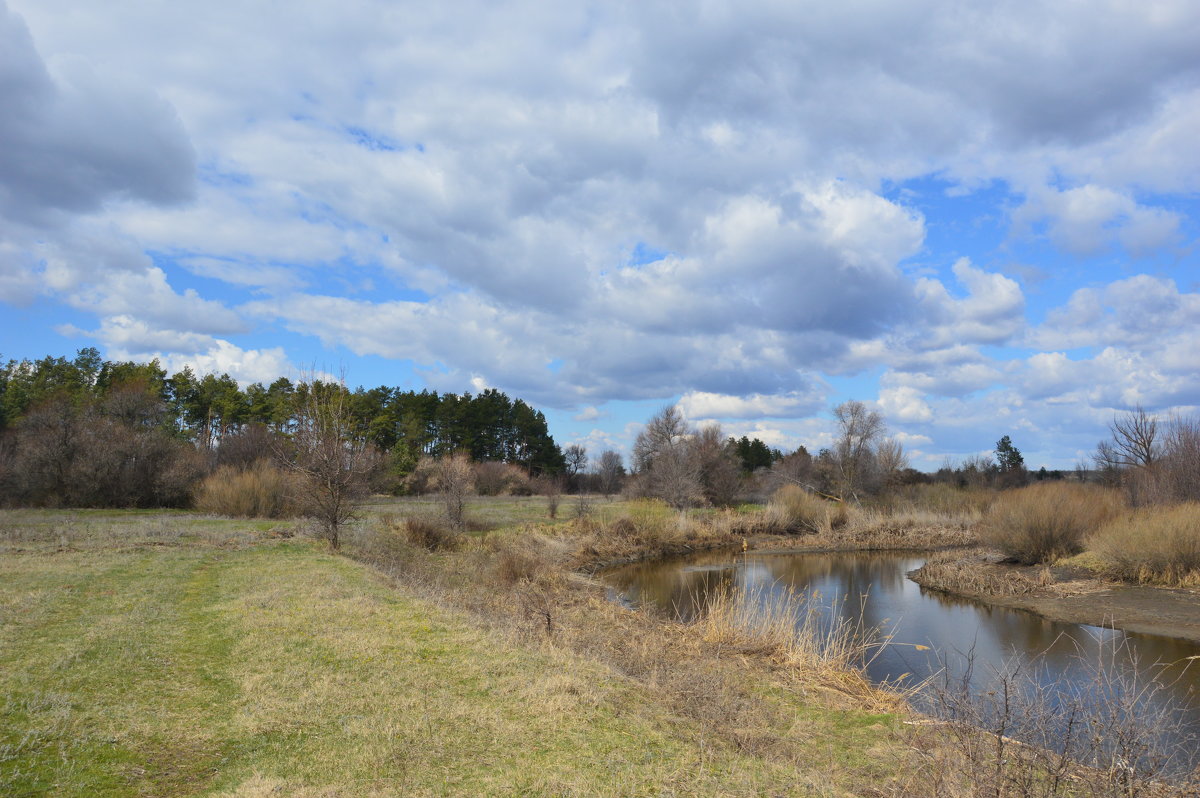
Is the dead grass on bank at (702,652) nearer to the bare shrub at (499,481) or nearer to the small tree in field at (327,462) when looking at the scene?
the small tree in field at (327,462)

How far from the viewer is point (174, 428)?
48844mm

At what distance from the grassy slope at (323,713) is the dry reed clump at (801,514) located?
31.7 meters

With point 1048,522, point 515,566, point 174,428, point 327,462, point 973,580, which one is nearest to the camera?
point 327,462

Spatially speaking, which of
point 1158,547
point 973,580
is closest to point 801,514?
point 973,580

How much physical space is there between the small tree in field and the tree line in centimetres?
47

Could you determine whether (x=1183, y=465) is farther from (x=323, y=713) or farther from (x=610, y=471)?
(x=610, y=471)

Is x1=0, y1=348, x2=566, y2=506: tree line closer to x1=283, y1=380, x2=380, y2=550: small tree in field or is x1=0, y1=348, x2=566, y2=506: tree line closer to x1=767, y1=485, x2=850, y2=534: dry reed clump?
x1=283, y1=380, x2=380, y2=550: small tree in field

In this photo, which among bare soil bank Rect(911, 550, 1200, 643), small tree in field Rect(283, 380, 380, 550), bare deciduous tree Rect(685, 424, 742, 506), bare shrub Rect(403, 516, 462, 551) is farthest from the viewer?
bare deciduous tree Rect(685, 424, 742, 506)

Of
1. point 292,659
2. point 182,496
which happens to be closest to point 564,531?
point 182,496

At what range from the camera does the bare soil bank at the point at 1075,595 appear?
16.6m

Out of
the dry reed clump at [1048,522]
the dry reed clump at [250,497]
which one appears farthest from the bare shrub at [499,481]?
the dry reed clump at [1048,522]

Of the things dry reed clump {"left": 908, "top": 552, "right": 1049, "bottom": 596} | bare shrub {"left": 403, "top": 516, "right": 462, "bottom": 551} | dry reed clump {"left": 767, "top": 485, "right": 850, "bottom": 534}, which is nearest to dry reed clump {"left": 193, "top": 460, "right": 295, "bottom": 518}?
bare shrub {"left": 403, "top": 516, "right": 462, "bottom": 551}

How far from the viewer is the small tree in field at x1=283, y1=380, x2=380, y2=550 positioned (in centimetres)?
1941

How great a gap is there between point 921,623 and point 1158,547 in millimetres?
8660
